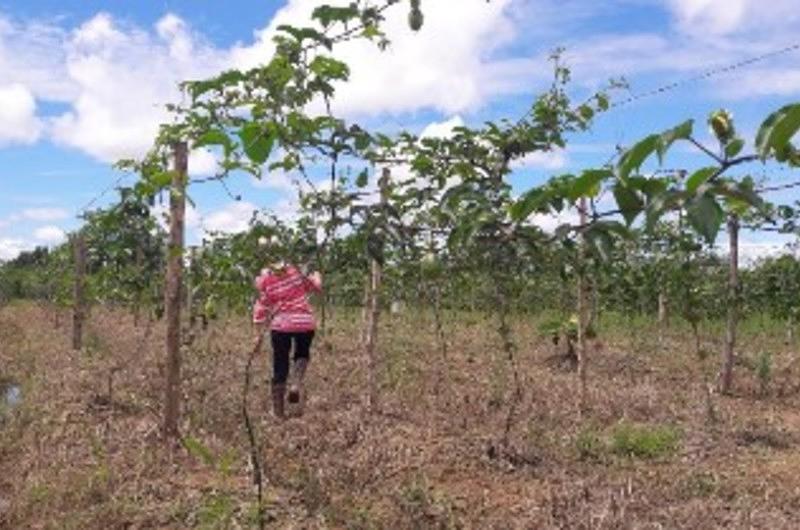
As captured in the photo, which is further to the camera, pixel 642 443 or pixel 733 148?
pixel 642 443

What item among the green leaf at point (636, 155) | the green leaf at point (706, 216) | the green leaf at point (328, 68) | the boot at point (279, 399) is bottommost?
the boot at point (279, 399)

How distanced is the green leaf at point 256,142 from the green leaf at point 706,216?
87 cm

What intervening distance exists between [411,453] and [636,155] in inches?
197

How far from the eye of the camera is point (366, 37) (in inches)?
82.4

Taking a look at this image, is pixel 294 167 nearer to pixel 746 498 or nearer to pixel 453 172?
pixel 453 172

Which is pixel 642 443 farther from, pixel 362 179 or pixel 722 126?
pixel 722 126

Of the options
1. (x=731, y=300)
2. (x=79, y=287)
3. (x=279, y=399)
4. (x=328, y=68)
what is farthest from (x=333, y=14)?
(x=79, y=287)

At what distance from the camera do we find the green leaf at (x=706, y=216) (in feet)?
3.05

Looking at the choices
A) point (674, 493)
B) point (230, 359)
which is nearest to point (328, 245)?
point (674, 493)

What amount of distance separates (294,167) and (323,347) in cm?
893

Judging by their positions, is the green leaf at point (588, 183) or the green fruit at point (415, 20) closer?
the green leaf at point (588, 183)

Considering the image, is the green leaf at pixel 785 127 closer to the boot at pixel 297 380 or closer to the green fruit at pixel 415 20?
the green fruit at pixel 415 20

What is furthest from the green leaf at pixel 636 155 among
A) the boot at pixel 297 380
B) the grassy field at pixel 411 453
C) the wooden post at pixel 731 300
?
the wooden post at pixel 731 300

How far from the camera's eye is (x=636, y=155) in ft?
3.25
